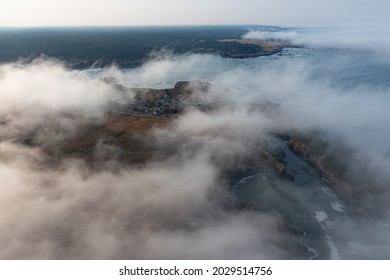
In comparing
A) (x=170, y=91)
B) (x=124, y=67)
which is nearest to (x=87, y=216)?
(x=170, y=91)

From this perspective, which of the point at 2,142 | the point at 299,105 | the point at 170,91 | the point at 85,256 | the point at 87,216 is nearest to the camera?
the point at 85,256

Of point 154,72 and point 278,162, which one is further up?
point 154,72

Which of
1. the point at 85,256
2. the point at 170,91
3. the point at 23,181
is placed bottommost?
the point at 85,256

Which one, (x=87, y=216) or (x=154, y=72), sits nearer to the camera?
(x=87, y=216)

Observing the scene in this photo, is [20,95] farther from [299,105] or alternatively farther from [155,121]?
[299,105]

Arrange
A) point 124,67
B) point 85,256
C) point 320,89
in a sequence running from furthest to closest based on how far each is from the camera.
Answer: point 124,67, point 320,89, point 85,256

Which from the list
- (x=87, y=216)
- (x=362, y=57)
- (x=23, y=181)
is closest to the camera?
(x=87, y=216)

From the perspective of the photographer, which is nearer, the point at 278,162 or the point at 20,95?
the point at 278,162

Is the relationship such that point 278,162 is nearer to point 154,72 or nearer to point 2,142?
point 2,142

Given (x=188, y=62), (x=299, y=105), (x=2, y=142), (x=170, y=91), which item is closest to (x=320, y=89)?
(x=299, y=105)
